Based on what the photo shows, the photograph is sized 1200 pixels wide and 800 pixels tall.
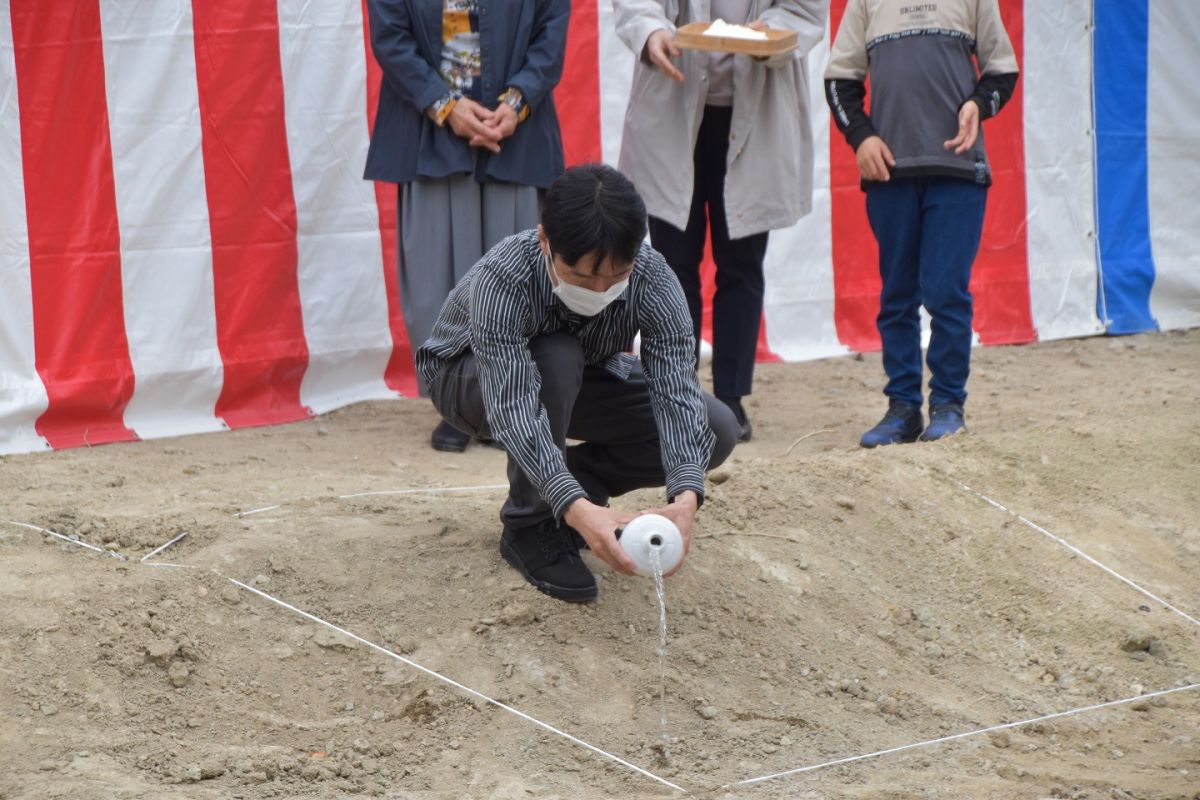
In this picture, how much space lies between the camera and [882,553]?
3.62 meters

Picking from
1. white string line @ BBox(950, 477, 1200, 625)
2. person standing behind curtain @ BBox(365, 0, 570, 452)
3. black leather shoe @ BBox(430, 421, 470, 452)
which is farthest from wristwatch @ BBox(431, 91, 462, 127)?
white string line @ BBox(950, 477, 1200, 625)

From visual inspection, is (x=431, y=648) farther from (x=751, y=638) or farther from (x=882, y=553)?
(x=882, y=553)

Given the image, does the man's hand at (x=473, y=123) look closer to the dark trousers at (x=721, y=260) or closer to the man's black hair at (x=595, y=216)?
the dark trousers at (x=721, y=260)

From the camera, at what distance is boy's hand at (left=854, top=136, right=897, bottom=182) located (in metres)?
4.18

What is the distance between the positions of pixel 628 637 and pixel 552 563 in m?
0.23

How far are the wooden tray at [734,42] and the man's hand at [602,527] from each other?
1.81 metres

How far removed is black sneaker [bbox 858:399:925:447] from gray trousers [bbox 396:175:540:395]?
47.9 inches

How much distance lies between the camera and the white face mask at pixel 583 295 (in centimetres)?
272

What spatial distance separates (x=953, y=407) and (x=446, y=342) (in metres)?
1.90

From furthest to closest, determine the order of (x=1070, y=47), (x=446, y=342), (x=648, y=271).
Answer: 1. (x=1070, y=47)
2. (x=446, y=342)
3. (x=648, y=271)

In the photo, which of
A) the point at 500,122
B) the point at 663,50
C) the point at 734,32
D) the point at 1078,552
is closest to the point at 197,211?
the point at 500,122

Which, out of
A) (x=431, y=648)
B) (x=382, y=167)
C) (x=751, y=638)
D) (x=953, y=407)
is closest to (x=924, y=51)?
(x=953, y=407)

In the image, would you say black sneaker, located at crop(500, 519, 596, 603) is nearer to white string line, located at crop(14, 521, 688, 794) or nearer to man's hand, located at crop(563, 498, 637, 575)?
white string line, located at crop(14, 521, 688, 794)

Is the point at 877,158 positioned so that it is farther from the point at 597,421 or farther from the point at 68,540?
the point at 68,540
